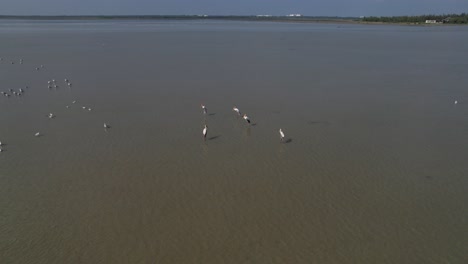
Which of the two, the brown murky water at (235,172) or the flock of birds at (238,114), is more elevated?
the flock of birds at (238,114)

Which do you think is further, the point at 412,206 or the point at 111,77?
the point at 111,77

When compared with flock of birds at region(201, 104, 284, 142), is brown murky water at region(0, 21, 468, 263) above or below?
below

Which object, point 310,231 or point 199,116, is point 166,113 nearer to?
point 199,116

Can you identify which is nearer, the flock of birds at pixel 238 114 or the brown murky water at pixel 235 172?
the brown murky water at pixel 235 172

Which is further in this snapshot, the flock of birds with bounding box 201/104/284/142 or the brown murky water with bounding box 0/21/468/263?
the flock of birds with bounding box 201/104/284/142

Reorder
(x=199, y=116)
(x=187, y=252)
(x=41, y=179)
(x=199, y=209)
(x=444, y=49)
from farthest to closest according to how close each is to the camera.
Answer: (x=444, y=49) < (x=199, y=116) < (x=41, y=179) < (x=199, y=209) < (x=187, y=252)

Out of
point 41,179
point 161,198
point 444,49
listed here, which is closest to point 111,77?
point 41,179

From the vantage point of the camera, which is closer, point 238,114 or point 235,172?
point 235,172

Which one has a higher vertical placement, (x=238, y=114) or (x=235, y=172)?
(x=238, y=114)
